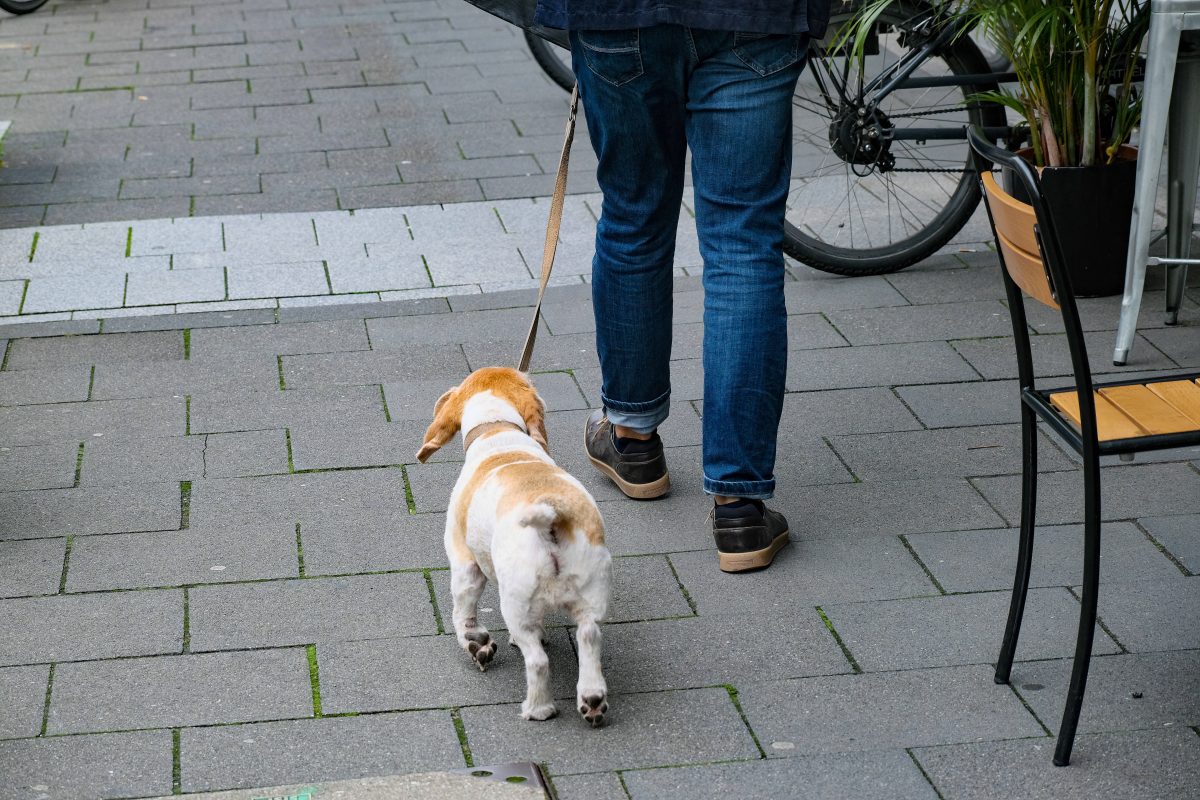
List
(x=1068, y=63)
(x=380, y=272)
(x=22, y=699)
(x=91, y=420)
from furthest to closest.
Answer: (x=380, y=272), (x=1068, y=63), (x=91, y=420), (x=22, y=699)

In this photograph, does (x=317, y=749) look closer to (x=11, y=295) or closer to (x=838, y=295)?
(x=838, y=295)

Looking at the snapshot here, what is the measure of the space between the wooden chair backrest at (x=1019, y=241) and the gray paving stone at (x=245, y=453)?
2.18 m

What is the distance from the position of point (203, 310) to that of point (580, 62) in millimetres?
2350

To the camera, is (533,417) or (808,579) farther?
(808,579)

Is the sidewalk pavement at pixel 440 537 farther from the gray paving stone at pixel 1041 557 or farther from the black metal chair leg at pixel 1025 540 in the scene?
the black metal chair leg at pixel 1025 540

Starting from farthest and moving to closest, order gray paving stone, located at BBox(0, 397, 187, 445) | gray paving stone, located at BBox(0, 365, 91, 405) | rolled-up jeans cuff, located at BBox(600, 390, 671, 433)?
gray paving stone, located at BBox(0, 365, 91, 405) → gray paving stone, located at BBox(0, 397, 187, 445) → rolled-up jeans cuff, located at BBox(600, 390, 671, 433)

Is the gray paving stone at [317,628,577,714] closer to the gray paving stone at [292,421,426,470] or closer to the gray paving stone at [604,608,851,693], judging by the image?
the gray paving stone at [604,608,851,693]

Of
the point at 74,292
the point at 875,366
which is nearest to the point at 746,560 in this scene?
the point at 875,366

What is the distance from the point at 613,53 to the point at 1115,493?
182cm

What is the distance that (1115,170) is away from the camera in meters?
4.94

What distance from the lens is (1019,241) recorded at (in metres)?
2.76

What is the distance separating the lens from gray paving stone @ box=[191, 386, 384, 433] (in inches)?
175

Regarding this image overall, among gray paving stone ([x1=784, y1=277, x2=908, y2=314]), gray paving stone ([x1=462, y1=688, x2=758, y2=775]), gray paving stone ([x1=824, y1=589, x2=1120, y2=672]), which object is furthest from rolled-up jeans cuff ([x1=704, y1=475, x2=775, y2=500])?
gray paving stone ([x1=784, y1=277, x2=908, y2=314])

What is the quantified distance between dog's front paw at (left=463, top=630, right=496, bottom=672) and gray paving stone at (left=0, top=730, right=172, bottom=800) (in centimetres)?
65
